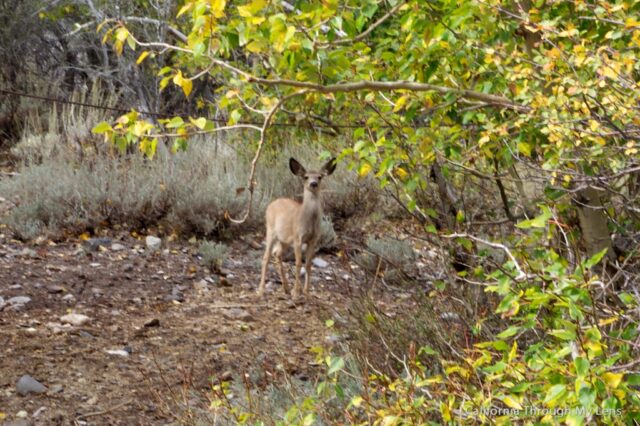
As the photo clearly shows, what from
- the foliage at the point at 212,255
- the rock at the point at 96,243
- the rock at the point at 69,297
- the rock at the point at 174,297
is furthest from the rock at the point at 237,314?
the rock at the point at 96,243

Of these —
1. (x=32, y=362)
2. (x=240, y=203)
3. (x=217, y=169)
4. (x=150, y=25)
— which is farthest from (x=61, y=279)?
(x=150, y=25)

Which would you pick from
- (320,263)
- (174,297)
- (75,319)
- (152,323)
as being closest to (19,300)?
(75,319)

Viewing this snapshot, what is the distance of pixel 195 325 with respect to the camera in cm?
753

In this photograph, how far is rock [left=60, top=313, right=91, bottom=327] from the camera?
7299 millimetres

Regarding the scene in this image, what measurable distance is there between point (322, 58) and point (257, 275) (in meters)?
5.41

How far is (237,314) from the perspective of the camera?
7.91 m

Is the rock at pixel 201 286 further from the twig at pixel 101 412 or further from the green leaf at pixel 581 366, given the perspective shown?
the green leaf at pixel 581 366

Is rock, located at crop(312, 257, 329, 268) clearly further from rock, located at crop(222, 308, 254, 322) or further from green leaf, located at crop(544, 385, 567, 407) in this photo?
green leaf, located at crop(544, 385, 567, 407)

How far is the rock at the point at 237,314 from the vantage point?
307 inches

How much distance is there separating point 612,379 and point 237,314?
534 centimetres

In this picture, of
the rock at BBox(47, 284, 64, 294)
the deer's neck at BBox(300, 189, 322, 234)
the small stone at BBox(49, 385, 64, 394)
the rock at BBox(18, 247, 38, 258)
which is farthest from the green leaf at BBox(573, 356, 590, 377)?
the rock at BBox(18, 247, 38, 258)

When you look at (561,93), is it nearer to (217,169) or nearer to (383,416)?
(383,416)

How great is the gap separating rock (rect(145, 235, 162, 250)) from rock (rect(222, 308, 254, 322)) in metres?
1.94

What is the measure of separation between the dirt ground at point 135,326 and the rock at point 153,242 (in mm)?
59
